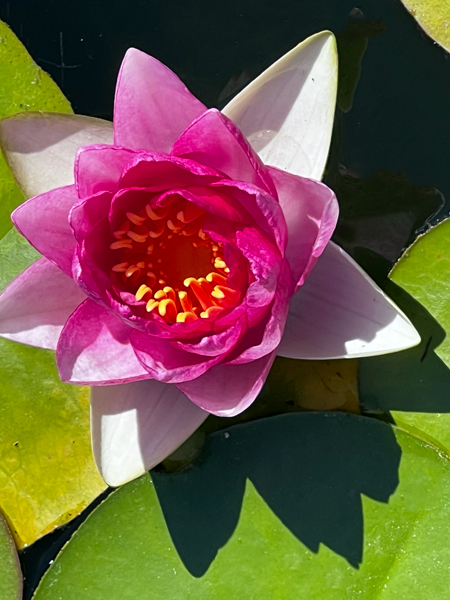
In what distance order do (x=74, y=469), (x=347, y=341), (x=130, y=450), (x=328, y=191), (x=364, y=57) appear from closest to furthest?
(x=328, y=191), (x=347, y=341), (x=130, y=450), (x=74, y=469), (x=364, y=57)

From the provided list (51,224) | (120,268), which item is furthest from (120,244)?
(51,224)

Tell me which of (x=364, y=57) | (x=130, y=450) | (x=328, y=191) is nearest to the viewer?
(x=328, y=191)

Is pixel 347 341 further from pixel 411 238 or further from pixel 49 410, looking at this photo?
pixel 49 410

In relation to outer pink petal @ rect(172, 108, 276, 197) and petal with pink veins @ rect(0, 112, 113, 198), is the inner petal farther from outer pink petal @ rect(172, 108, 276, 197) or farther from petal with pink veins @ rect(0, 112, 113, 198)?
petal with pink veins @ rect(0, 112, 113, 198)

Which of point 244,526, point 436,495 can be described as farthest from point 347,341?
point 244,526

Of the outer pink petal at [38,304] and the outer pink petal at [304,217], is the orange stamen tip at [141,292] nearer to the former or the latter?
the outer pink petal at [38,304]

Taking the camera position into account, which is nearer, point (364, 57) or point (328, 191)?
point (328, 191)

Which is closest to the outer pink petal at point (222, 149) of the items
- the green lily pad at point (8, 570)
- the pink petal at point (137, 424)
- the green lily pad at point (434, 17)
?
the pink petal at point (137, 424)
